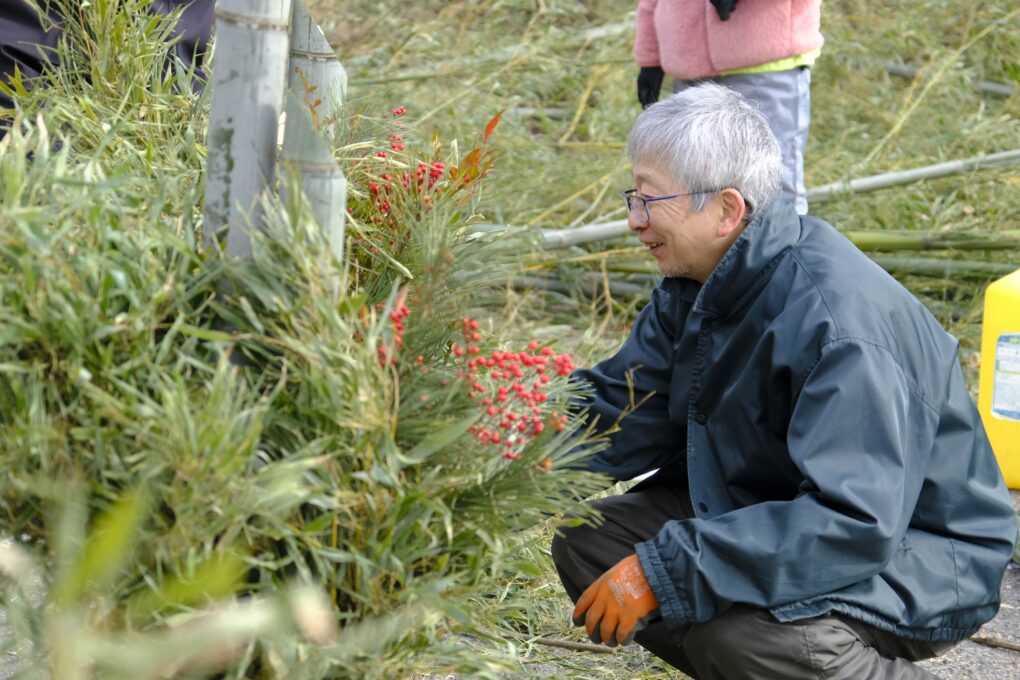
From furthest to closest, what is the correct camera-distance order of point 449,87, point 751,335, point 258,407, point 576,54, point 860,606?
point 576,54, point 449,87, point 751,335, point 860,606, point 258,407

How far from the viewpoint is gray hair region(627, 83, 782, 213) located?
1960mm

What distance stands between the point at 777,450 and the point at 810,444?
0.61 feet

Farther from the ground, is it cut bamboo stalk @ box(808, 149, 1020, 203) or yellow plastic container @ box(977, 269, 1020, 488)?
cut bamboo stalk @ box(808, 149, 1020, 203)

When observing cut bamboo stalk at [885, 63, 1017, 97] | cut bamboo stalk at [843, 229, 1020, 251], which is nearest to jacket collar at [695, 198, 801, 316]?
cut bamboo stalk at [843, 229, 1020, 251]

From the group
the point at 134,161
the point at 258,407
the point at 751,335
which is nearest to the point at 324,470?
the point at 258,407

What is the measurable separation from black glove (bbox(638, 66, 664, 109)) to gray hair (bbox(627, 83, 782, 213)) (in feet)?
5.05

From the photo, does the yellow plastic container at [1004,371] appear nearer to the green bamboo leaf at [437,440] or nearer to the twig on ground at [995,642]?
the twig on ground at [995,642]

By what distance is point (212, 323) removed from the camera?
1372 mm

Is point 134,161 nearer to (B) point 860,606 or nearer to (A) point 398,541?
(A) point 398,541

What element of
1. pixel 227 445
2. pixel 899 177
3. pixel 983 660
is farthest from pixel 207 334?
pixel 899 177

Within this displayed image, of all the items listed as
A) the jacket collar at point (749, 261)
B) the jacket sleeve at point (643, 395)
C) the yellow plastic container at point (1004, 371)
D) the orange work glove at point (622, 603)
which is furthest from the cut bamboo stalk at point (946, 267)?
Result: the orange work glove at point (622, 603)

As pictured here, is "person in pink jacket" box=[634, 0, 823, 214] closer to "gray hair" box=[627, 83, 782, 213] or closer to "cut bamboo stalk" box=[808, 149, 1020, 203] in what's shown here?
"cut bamboo stalk" box=[808, 149, 1020, 203]

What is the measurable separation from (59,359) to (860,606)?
4.02 ft

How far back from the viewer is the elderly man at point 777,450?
5.84ft
